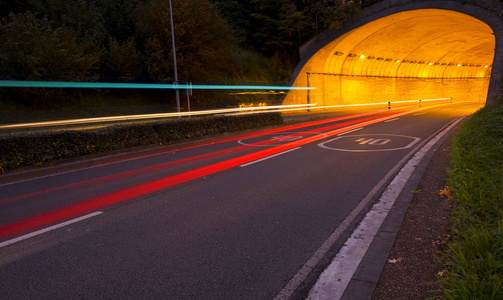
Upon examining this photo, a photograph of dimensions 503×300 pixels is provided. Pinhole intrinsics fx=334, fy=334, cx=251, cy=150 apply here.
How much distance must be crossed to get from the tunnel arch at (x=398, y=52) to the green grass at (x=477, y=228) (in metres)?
16.8

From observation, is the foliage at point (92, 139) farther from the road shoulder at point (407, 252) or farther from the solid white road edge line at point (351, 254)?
the road shoulder at point (407, 252)

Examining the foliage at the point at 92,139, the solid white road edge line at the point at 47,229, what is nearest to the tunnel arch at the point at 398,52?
the foliage at the point at 92,139

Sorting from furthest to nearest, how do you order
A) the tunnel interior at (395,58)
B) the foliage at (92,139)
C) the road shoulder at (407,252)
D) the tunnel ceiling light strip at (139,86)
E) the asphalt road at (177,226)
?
the tunnel interior at (395,58)
the tunnel ceiling light strip at (139,86)
the foliage at (92,139)
the asphalt road at (177,226)
the road shoulder at (407,252)

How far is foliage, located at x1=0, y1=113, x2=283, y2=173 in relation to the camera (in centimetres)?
→ 912

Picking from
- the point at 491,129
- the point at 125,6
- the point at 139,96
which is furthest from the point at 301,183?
the point at 125,6

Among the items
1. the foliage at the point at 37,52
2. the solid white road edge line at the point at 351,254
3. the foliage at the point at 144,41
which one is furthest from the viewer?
the foliage at the point at 144,41

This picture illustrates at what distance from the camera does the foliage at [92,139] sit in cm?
912

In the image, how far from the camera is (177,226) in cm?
508

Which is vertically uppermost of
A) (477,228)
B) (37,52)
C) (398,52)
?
(398,52)

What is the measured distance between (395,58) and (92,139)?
4329cm

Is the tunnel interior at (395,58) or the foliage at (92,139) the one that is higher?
the tunnel interior at (395,58)

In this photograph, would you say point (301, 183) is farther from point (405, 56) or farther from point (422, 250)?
point (405, 56)

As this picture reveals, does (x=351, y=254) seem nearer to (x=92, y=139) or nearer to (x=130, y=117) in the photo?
(x=92, y=139)

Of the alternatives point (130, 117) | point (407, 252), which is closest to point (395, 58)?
point (130, 117)
